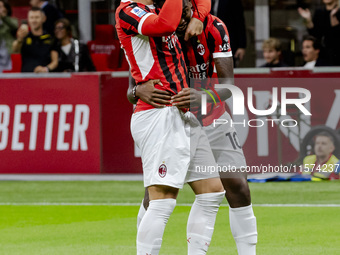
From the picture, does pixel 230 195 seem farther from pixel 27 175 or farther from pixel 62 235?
pixel 27 175

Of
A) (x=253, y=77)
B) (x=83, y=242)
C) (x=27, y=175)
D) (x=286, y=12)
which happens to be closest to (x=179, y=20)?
(x=83, y=242)

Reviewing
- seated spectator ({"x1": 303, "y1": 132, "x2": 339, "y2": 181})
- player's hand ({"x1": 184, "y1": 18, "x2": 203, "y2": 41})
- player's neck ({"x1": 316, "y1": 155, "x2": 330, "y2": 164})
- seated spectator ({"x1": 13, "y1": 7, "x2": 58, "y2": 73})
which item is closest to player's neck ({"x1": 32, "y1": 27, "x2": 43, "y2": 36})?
seated spectator ({"x1": 13, "y1": 7, "x2": 58, "y2": 73})

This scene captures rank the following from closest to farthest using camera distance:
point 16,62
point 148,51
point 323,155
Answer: point 148,51, point 323,155, point 16,62

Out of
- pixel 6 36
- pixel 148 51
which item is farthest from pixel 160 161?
pixel 6 36

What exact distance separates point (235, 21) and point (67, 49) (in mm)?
2616

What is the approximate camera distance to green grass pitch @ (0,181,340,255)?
7.25 m

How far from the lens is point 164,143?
495 centimetres

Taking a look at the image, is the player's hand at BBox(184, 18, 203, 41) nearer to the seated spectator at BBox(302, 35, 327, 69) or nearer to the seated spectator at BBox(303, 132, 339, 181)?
the seated spectator at BBox(303, 132, 339, 181)

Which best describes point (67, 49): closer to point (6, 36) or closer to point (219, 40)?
point (6, 36)

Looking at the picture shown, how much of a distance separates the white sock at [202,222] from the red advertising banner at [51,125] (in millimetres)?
6792

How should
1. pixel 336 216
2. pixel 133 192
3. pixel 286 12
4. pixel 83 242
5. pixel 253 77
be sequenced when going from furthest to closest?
1. pixel 286 12
2. pixel 253 77
3. pixel 133 192
4. pixel 336 216
5. pixel 83 242

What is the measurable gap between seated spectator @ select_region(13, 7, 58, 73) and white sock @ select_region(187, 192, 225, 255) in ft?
26.3

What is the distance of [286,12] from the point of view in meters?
15.1

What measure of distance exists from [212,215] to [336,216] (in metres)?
3.68
